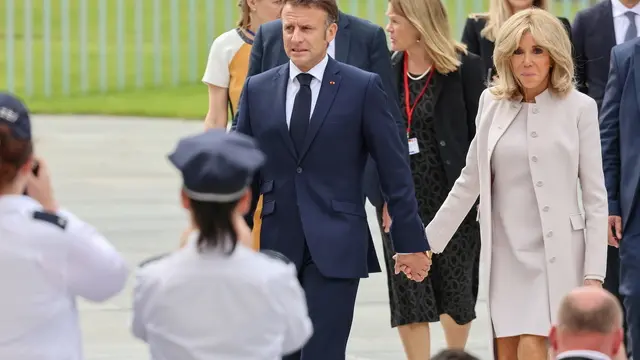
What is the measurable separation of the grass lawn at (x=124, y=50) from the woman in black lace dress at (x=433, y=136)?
13458mm

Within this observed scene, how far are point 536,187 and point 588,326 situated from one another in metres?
2.33

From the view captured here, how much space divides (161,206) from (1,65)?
459 inches

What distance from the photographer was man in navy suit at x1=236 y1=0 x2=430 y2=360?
652 centimetres

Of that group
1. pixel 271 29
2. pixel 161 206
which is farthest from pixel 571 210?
pixel 161 206

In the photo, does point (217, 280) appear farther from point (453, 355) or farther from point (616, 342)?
point (616, 342)

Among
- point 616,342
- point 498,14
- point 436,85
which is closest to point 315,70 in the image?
point 436,85

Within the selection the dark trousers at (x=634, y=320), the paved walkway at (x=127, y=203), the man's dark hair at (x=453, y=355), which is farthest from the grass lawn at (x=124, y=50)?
the man's dark hair at (x=453, y=355)

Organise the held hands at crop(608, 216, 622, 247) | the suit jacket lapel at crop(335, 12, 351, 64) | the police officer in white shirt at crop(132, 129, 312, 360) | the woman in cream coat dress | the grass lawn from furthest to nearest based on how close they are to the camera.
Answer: the grass lawn < the suit jacket lapel at crop(335, 12, 351, 64) < the held hands at crop(608, 216, 622, 247) < the woman in cream coat dress < the police officer in white shirt at crop(132, 129, 312, 360)

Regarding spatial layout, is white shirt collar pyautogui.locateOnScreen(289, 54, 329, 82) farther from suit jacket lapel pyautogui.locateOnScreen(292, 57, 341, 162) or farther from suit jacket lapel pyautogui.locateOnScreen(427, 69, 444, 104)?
suit jacket lapel pyautogui.locateOnScreen(427, 69, 444, 104)

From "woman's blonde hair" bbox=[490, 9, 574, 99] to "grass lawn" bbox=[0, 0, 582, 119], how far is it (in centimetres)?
1480

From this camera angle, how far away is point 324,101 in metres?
6.57

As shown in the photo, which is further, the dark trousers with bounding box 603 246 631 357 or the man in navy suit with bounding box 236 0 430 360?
the dark trousers with bounding box 603 246 631 357

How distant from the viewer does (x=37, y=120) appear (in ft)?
65.8

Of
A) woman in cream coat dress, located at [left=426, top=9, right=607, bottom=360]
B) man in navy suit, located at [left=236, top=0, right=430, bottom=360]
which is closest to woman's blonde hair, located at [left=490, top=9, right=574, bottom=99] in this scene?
woman in cream coat dress, located at [left=426, top=9, right=607, bottom=360]
